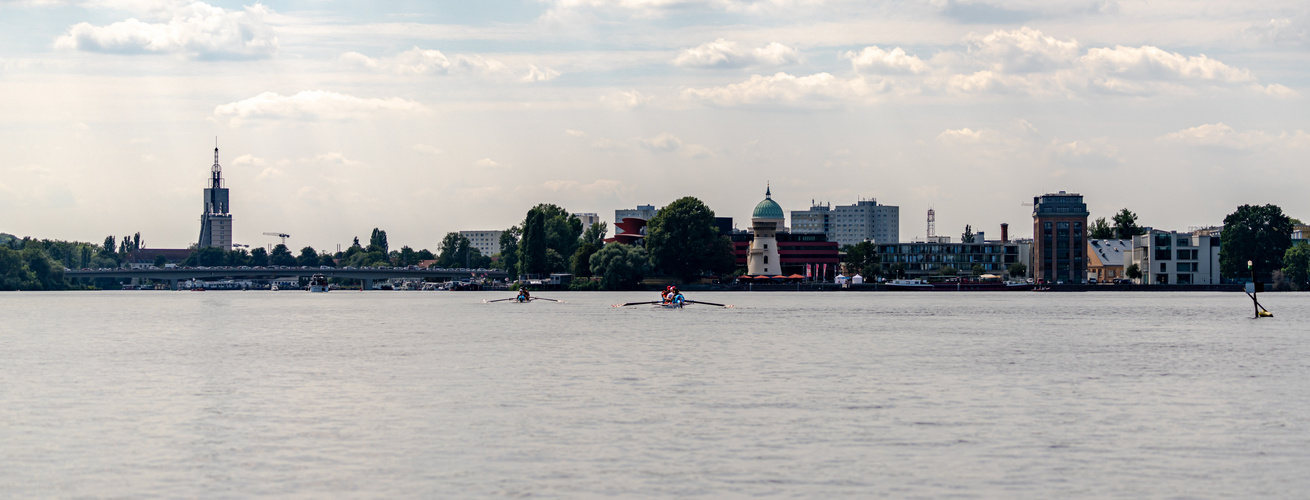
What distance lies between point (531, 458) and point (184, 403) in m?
14.9

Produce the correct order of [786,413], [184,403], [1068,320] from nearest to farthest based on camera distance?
1. [786,413]
2. [184,403]
3. [1068,320]

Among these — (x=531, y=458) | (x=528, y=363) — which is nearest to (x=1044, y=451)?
(x=531, y=458)

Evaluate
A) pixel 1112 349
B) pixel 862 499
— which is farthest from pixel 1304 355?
pixel 862 499

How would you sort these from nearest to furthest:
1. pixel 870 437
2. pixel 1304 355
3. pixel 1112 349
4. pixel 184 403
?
pixel 870 437, pixel 184 403, pixel 1304 355, pixel 1112 349

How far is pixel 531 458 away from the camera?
24719 mm

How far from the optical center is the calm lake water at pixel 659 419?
73.3 feet

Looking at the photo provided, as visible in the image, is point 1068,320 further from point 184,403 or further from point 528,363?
point 184,403

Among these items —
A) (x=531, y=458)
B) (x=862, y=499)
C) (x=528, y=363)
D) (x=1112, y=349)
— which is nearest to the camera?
(x=862, y=499)

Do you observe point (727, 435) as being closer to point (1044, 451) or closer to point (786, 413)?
point (786, 413)

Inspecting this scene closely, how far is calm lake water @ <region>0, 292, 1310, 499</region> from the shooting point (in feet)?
73.3

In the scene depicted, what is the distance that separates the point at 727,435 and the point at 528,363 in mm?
22314

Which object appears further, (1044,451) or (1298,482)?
(1044,451)

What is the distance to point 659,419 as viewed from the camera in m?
30.8

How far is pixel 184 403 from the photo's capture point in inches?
1387
